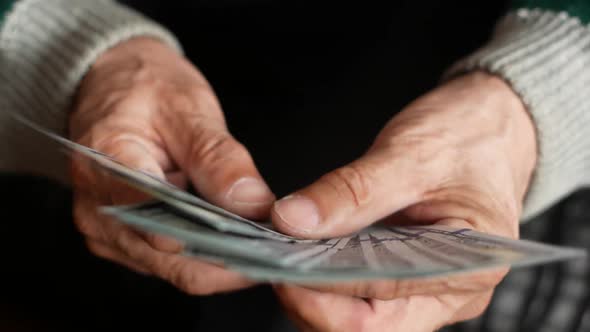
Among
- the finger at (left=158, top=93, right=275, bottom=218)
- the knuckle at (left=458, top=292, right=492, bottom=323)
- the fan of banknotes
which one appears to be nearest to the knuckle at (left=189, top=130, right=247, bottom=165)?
the finger at (left=158, top=93, right=275, bottom=218)

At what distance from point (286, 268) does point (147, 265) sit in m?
0.29

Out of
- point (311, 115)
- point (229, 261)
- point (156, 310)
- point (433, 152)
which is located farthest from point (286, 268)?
point (156, 310)

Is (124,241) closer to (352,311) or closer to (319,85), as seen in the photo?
(352,311)

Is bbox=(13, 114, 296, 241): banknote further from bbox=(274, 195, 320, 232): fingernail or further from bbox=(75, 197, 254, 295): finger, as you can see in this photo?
bbox=(75, 197, 254, 295): finger

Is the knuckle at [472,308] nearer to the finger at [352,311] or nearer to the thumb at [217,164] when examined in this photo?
the finger at [352,311]

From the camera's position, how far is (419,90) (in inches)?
27.7

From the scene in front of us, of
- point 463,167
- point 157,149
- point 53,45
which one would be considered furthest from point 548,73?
point 53,45

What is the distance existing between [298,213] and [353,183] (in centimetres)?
5

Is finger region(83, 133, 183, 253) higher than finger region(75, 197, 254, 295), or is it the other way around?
finger region(83, 133, 183, 253)

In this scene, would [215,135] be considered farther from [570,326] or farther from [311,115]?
[570,326]

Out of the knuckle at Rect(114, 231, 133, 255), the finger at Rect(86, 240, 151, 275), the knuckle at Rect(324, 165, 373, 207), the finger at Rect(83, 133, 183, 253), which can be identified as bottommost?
the finger at Rect(86, 240, 151, 275)

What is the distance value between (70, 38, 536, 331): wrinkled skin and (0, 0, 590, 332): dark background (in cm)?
15

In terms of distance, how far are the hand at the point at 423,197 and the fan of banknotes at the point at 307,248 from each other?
35 millimetres

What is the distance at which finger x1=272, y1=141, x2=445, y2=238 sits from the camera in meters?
0.40
